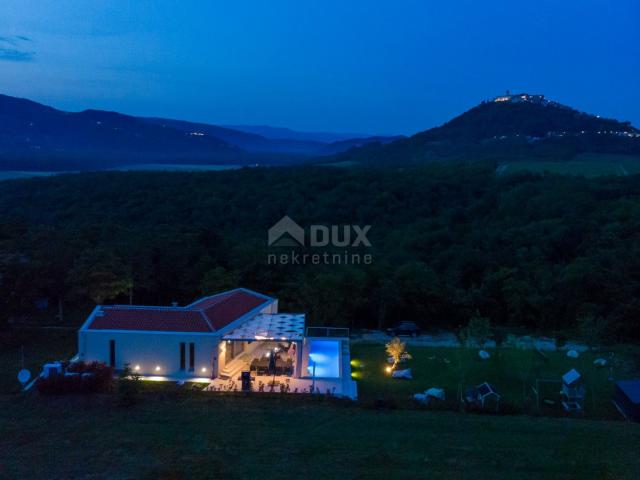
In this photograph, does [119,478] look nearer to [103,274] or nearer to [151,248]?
[103,274]

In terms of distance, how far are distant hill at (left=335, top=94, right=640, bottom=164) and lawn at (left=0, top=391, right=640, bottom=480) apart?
1457 inches

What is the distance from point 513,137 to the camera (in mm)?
49125

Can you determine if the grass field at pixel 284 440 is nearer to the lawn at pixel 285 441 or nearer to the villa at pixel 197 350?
the lawn at pixel 285 441

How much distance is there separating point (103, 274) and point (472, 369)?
12378mm

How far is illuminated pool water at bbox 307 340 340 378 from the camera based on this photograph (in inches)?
545

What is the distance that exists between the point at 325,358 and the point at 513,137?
40742mm

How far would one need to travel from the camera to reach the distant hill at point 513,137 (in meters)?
46.0

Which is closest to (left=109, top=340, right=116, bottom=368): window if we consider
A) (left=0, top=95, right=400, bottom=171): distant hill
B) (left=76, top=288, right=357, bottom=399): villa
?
(left=76, top=288, right=357, bottom=399): villa

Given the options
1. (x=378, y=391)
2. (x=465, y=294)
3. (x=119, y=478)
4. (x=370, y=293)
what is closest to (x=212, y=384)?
(x=378, y=391)

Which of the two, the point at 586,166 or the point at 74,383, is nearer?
the point at 74,383

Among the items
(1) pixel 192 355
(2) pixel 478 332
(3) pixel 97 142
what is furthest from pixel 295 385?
(3) pixel 97 142

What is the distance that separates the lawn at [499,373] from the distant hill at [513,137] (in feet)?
102

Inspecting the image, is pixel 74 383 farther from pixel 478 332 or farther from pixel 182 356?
pixel 478 332

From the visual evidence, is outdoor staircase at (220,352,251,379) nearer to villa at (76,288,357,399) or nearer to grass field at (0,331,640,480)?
villa at (76,288,357,399)
